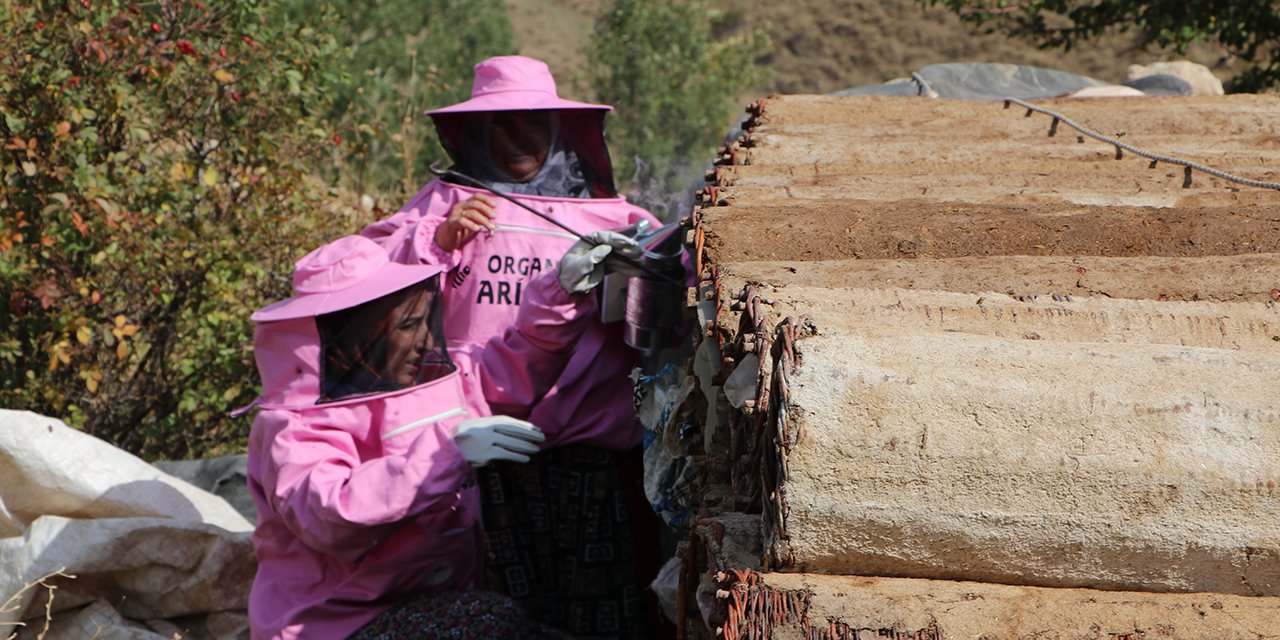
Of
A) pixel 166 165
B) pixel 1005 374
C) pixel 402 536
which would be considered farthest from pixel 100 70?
pixel 1005 374

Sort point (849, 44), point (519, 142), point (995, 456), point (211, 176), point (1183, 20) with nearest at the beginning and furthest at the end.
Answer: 1. point (995, 456)
2. point (519, 142)
3. point (211, 176)
4. point (1183, 20)
5. point (849, 44)

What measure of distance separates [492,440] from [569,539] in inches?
23.8

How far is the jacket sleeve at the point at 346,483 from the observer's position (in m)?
3.21

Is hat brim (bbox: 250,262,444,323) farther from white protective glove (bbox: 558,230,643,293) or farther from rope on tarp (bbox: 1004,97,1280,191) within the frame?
rope on tarp (bbox: 1004,97,1280,191)

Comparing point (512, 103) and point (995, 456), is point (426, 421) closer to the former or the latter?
point (512, 103)

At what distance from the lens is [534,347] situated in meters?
3.69

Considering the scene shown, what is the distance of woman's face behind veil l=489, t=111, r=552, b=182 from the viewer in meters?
4.11

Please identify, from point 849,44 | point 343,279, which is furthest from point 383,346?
point 849,44

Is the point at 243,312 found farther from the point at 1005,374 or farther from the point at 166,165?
the point at 1005,374

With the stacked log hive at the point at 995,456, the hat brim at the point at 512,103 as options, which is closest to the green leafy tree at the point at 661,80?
the hat brim at the point at 512,103

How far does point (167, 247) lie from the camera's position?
5223 mm

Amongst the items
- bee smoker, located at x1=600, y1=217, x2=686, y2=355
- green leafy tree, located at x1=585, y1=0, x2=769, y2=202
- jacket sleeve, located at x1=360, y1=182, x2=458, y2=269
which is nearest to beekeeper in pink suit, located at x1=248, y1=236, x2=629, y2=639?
bee smoker, located at x1=600, y1=217, x2=686, y2=355

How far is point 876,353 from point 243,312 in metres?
3.95

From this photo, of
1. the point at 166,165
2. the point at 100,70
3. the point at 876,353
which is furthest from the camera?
the point at 166,165
